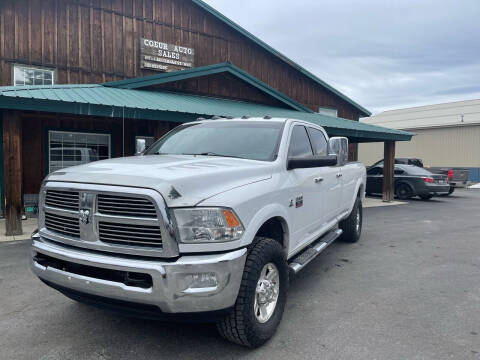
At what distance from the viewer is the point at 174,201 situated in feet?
8.27

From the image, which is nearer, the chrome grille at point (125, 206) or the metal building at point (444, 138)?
the chrome grille at point (125, 206)

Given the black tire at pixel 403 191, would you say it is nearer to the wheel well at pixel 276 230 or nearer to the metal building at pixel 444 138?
the wheel well at pixel 276 230

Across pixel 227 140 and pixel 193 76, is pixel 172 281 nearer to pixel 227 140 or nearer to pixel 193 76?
pixel 227 140

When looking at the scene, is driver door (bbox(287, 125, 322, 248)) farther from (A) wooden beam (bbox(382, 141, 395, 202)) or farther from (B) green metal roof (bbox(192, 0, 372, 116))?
(A) wooden beam (bbox(382, 141, 395, 202))

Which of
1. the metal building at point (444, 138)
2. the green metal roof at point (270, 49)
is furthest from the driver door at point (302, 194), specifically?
the metal building at point (444, 138)

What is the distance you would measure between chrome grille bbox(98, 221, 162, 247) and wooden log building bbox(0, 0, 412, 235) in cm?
547

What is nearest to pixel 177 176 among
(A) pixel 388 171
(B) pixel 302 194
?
(B) pixel 302 194

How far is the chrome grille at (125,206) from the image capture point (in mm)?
2533

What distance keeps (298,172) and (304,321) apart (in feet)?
4.84

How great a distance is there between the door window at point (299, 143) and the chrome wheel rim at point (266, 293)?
4.25 ft

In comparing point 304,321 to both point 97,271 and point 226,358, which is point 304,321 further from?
point 97,271

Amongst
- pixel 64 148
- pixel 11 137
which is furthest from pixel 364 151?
pixel 11 137

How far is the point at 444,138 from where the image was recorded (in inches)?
1174

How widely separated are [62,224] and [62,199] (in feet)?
0.66
